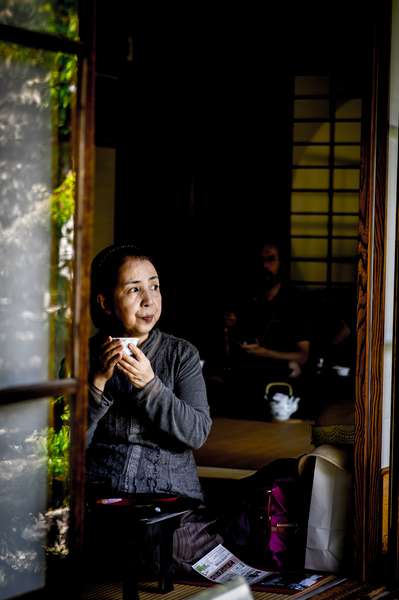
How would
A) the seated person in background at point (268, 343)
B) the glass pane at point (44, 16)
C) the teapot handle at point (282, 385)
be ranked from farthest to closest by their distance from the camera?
1. the seated person in background at point (268, 343)
2. the teapot handle at point (282, 385)
3. the glass pane at point (44, 16)

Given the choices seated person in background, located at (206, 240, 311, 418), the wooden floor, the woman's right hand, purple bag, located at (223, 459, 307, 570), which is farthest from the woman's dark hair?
seated person in background, located at (206, 240, 311, 418)

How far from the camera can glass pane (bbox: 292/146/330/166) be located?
27.5ft

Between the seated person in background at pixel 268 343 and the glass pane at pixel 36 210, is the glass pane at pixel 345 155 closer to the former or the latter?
the seated person in background at pixel 268 343

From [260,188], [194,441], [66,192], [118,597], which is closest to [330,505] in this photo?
[194,441]

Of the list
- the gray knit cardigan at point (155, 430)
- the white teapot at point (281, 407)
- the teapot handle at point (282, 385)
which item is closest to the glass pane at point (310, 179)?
→ the teapot handle at point (282, 385)

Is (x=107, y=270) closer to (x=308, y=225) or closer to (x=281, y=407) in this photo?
(x=281, y=407)

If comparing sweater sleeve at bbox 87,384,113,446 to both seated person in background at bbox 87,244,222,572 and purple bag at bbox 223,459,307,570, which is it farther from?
purple bag at bbox 223,459,307,570

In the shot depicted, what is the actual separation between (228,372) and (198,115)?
244cm

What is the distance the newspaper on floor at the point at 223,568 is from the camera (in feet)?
12.4

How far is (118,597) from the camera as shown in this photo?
359cm

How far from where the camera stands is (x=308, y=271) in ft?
28.0

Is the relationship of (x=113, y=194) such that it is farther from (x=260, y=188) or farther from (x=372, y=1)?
(x=372, y=1)

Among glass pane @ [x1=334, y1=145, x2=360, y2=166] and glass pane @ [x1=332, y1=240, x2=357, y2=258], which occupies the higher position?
glass pane @ [x1=334, y1=145, x2=360, y2=166]

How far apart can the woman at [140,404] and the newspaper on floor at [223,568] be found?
26 centimetres
